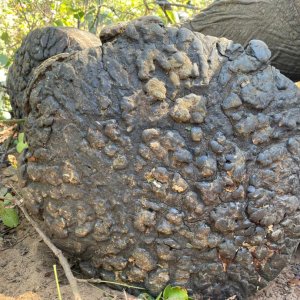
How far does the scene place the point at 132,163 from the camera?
1.32 m

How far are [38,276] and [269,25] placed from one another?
1.69 metres

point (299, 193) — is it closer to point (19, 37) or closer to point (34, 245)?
point (34, 245)

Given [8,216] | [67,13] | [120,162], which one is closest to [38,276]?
[8,216]

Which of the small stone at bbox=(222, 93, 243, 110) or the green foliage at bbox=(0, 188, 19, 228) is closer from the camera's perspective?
the small stone at bbox=(222, 93, 243, 110)

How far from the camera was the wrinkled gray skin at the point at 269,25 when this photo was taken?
2.36 m

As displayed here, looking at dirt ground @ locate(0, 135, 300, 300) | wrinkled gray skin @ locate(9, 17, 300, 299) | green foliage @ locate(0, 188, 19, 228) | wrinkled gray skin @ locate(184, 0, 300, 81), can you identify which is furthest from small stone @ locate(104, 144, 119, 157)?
wrinkled gray skin @ locate(184, 0, 300, 81)

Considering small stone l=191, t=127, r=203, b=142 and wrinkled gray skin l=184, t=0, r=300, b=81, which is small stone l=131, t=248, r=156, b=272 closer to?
small stone l=191, t=127, r=203, b=142

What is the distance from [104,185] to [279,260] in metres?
0.56

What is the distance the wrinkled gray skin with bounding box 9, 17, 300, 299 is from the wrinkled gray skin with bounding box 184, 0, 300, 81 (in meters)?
1.07

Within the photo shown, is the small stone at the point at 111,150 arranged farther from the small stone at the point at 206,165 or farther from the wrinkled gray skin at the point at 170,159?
the small stone at the point at 206,165

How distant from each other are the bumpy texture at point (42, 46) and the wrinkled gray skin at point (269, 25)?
91 cm

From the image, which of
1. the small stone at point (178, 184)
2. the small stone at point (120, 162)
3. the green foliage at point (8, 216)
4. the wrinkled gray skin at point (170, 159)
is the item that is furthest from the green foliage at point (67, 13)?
the small stone at point (178, 184)

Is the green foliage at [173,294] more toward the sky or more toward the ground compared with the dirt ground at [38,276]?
more toward the sky

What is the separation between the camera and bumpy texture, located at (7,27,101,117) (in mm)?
1861
